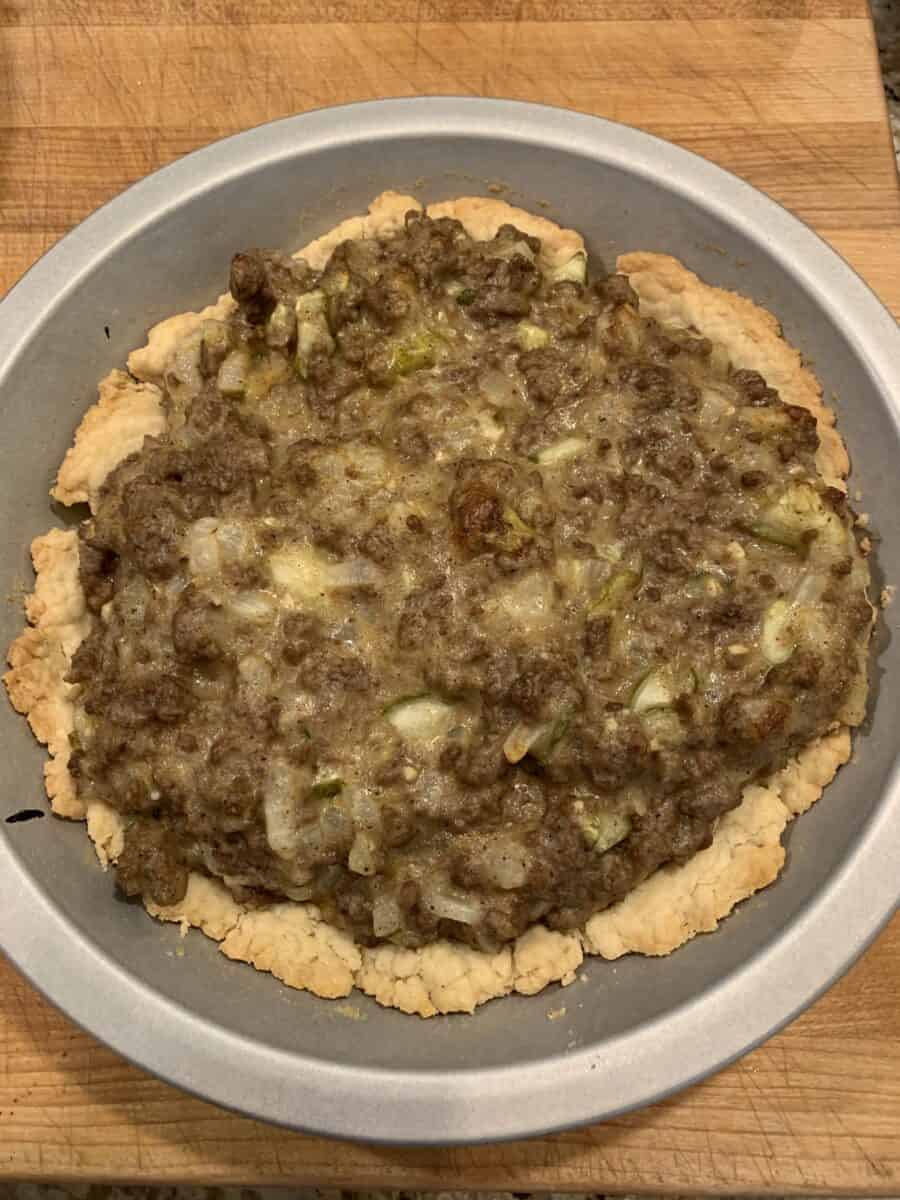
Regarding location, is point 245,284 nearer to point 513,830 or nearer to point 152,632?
point 152,632

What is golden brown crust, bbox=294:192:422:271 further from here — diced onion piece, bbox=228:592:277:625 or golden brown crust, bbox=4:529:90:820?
diced onion piece, bbox=228:592:277:625

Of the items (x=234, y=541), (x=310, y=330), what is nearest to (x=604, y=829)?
(x=234, y=541)

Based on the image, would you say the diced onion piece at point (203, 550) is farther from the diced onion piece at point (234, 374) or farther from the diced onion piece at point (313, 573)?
the diced onion piece at point (234, 374)

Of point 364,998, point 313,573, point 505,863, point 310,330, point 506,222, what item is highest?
point 506,222

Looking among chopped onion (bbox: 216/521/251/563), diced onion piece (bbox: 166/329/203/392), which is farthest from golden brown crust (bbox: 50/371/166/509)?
chopped onion (bbox: 216/521/251/563)

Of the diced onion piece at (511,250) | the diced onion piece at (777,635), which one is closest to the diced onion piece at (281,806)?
the diced onion piece at (777,635)

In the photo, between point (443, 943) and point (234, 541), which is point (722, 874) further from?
point (234, 541)
